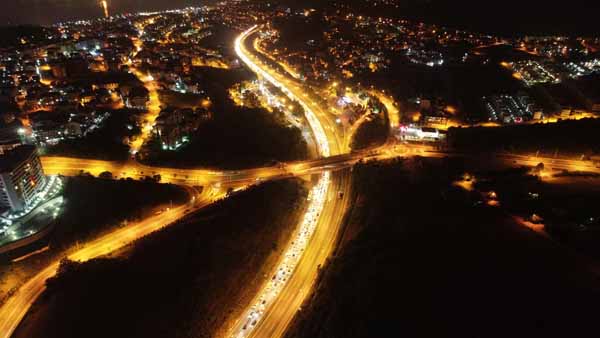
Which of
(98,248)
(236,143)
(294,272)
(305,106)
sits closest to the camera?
(294,272)

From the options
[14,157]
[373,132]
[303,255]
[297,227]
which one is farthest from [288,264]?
[14,157]

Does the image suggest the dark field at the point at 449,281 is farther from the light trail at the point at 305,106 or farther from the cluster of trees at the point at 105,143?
the cluster of trees at the point at 105,143

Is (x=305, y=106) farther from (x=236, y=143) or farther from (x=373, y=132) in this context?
(x=236, y=143)

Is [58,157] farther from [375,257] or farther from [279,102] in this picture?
[375,257]

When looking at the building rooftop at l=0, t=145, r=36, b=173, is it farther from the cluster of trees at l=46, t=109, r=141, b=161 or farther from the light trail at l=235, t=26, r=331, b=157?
the light trail at l=235, t=26, r=331, b=157

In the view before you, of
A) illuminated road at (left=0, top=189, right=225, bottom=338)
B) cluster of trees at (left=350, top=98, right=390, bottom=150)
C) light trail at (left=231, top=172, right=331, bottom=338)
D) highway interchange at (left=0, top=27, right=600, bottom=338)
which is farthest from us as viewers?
cluster of trees at (left=350, top=98, right=390, bottom=150)

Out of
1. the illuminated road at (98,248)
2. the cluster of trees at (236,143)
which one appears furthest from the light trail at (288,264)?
the illuminated road at (98,248)

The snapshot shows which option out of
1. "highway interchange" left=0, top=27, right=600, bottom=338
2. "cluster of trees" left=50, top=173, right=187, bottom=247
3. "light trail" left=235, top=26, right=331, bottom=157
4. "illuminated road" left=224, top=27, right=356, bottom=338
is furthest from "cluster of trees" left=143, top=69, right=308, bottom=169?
"cluster of trees" left=50, top=173, right=187, bottom=247
